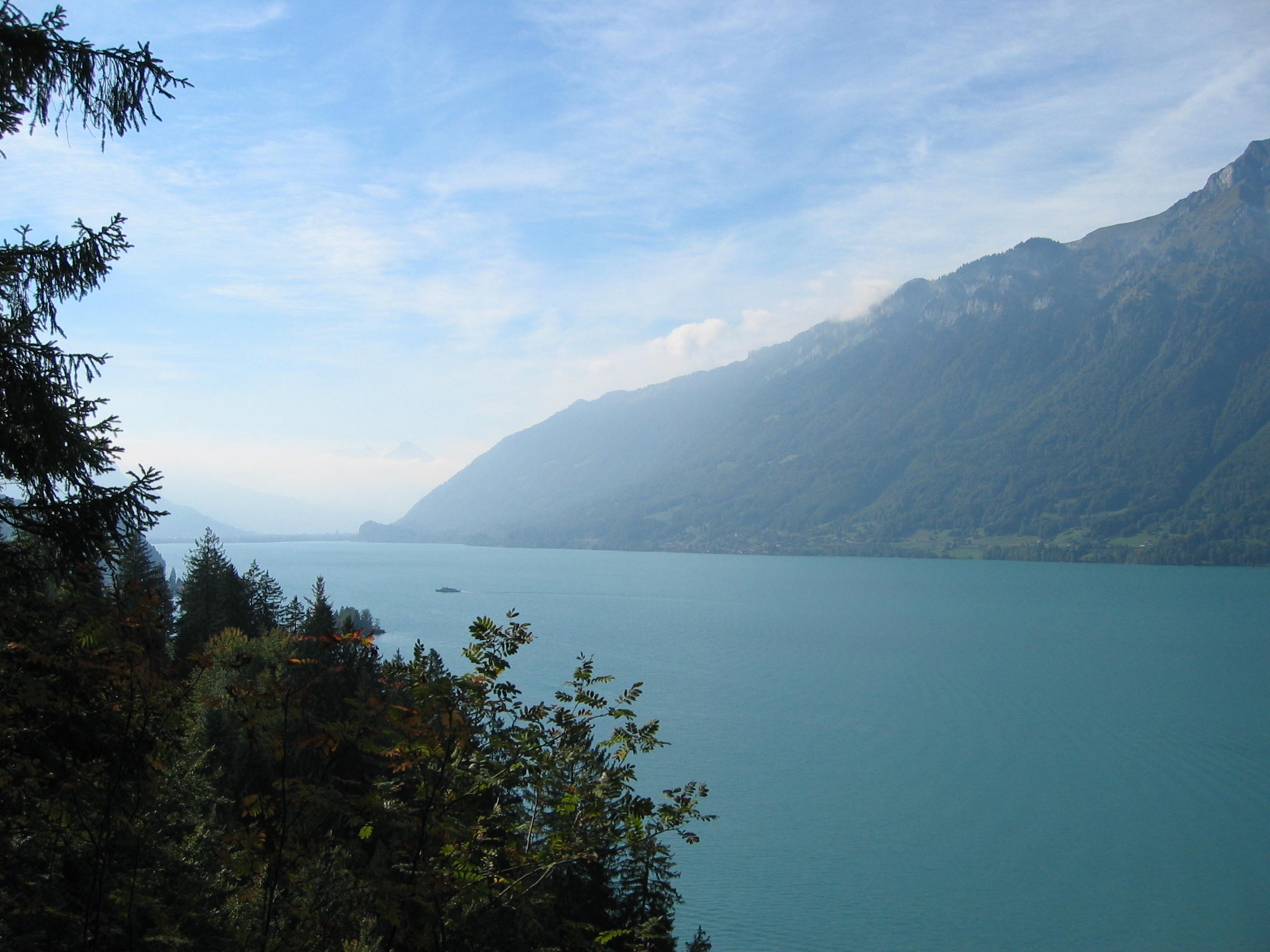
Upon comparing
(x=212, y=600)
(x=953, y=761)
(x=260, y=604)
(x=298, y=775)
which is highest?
(x=298, y=775)

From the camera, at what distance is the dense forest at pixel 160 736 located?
10.8 ft

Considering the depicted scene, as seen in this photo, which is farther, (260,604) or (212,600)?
(260,604)

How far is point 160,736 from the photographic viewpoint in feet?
11.8

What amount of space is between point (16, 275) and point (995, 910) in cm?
2937

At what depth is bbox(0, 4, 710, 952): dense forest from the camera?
3281 millimetres

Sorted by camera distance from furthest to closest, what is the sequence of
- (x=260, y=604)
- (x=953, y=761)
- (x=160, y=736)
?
(x=953, y=761)
(x=260, y=604)
(x=160, y=736)

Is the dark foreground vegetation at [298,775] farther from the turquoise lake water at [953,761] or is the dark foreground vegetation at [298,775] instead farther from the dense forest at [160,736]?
the turquoise lake water at [953,761]

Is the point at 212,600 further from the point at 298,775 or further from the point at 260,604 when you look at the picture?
the point at 298,775

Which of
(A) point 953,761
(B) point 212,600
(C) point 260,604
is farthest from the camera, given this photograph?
(A) point 953,761

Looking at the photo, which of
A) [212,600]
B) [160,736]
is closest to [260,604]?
[212,600]

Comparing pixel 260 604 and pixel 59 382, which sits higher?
pixel 59 382

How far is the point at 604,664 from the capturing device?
5562cm

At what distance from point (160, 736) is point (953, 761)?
41.3 m

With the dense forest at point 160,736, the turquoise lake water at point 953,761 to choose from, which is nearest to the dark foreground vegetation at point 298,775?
the dense forest at point 160,736
